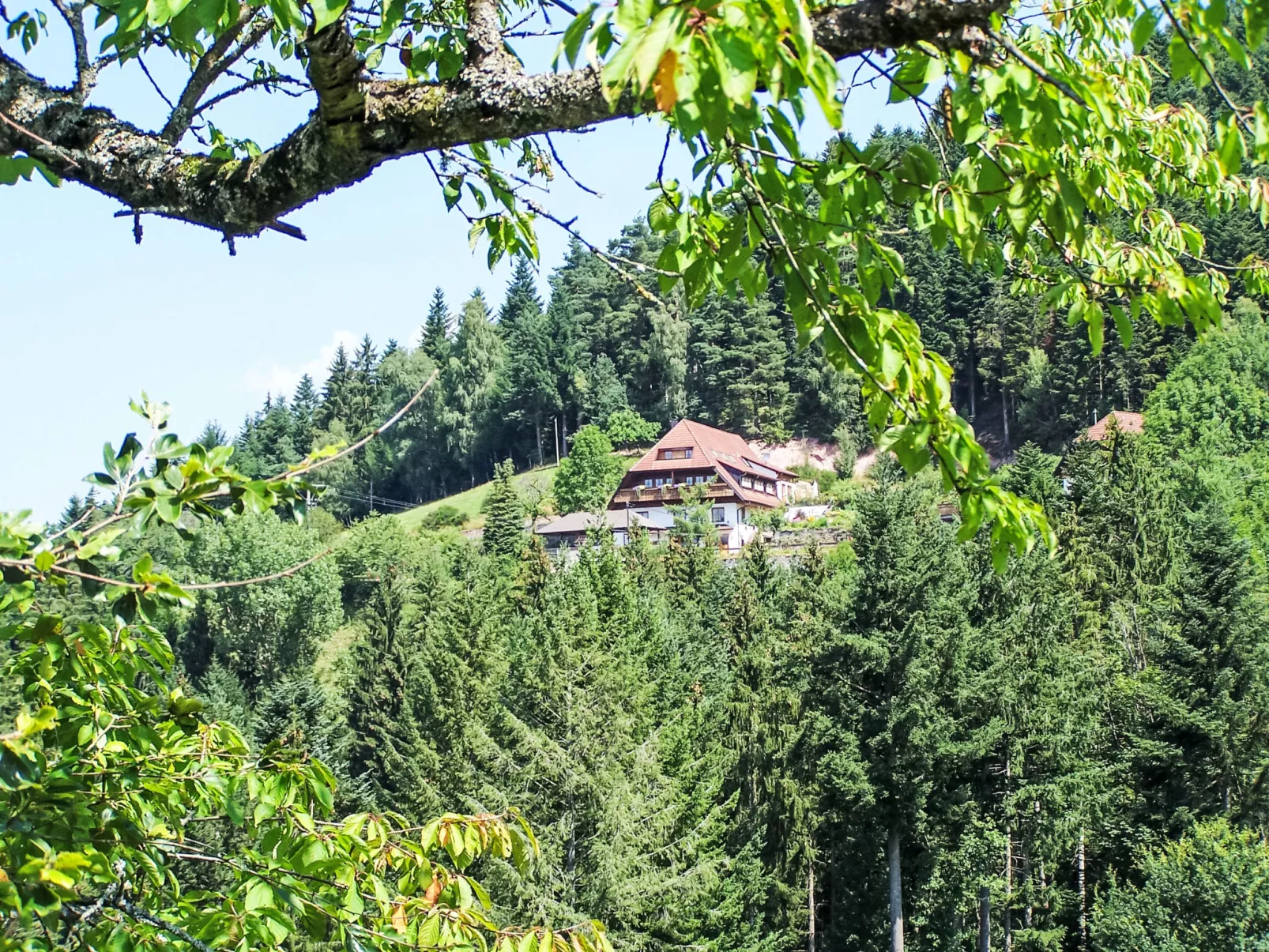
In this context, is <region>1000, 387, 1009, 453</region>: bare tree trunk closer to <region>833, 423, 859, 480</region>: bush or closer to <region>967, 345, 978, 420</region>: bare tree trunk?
<region>967, 345, 978, 420</region>: bare tree trunk

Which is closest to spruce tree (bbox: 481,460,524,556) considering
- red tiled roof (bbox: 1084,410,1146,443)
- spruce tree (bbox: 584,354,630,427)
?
red tiled roof (bbox: 1084,410,1146,443)

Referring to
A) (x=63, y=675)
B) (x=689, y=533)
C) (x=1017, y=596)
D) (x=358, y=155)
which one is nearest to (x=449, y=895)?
(x=63, y=675)

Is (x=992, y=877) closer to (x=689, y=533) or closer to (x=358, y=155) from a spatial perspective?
(x=358, y=155)

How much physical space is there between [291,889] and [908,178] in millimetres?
2029

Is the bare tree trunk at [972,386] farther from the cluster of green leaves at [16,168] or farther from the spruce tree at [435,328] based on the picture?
the cluster of green leaves at [16,168]

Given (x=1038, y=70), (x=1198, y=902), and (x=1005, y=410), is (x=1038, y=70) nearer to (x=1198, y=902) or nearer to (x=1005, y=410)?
(x=1198, y=902)

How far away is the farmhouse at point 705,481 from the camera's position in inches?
2469

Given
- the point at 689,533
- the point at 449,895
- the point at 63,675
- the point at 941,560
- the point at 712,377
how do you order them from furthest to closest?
the point at 712,377
the point at 689,533
the point at 941,560
the point at 449,895
the point at 63,675

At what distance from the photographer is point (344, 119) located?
81.4 inches

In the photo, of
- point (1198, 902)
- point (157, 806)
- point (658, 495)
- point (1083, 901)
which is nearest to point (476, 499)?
point (658, 495)

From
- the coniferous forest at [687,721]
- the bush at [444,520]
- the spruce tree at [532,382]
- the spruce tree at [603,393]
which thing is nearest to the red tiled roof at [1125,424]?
the coniferous forest at [687,721]

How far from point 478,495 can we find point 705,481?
71.6ft

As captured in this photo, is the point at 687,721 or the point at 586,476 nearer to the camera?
the point at 687,721

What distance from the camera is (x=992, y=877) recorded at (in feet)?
74.1
